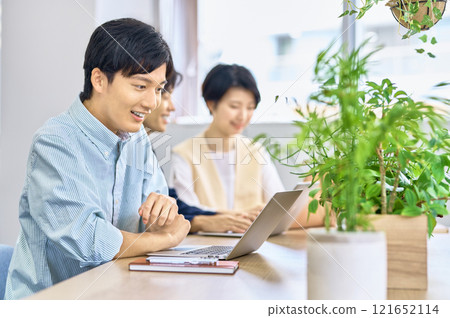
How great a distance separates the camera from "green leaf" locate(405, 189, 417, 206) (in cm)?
68

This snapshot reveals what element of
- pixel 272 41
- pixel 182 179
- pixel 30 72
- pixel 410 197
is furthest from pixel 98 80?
pixel 272 41

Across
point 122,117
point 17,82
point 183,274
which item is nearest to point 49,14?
point 17,82

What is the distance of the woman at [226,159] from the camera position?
92.4 inches

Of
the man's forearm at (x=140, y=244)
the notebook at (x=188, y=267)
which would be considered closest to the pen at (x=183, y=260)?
the notebook at (x=188, y=267)

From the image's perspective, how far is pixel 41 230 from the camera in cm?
114

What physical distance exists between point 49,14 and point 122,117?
1.75 m

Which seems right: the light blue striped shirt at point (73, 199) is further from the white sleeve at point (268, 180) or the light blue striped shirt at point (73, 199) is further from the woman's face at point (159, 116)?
the white sleeve at point (268, 180)

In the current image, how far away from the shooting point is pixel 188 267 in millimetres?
849

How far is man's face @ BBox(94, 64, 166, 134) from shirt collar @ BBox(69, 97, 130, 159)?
0.18ft

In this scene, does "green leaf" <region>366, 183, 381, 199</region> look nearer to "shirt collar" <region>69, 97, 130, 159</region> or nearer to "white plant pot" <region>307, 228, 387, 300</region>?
"white plant pot" <region>307, 228, 387, 300</region>

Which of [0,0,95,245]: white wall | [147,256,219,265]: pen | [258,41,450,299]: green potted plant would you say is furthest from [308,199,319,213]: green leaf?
[0,0,95,245]: white wall

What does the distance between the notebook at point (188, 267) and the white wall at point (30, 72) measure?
6.54 feet
